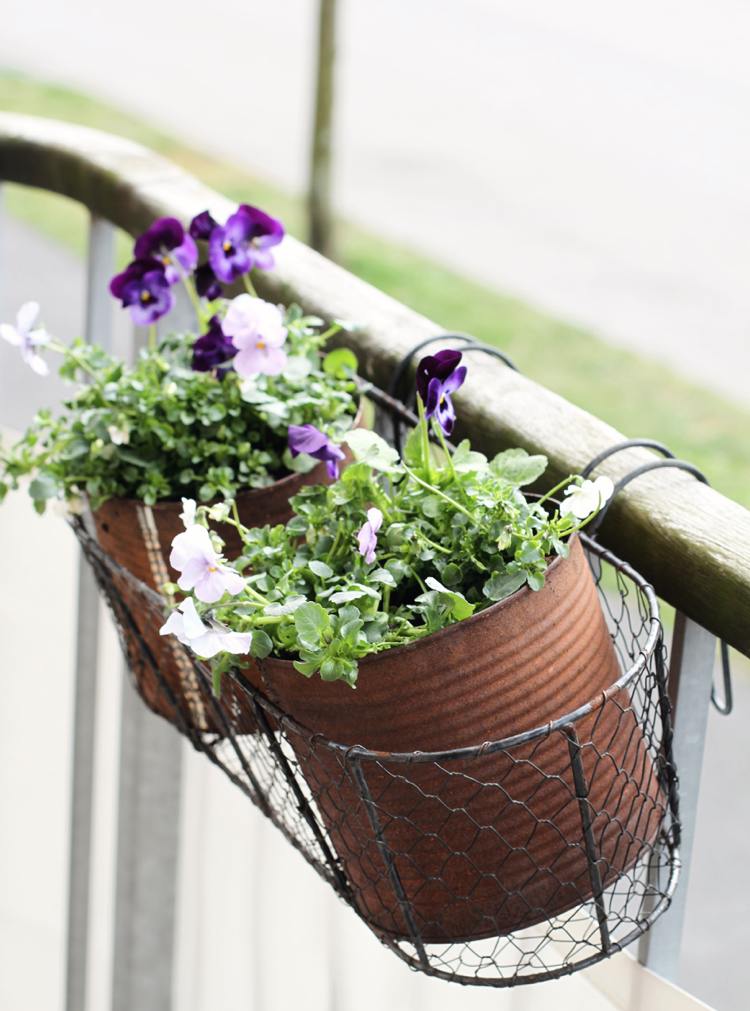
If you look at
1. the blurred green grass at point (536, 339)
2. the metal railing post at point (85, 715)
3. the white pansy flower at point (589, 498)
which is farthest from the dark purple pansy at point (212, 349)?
the blurred green grass at point (536, 339)

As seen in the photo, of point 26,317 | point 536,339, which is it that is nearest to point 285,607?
point 26,317

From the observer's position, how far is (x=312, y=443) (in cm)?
90

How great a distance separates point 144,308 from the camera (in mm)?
1002

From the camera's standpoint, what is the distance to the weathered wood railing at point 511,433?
0.80 meters

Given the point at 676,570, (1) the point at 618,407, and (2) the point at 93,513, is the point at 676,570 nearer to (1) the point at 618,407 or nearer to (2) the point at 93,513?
(2) the point at 93,513

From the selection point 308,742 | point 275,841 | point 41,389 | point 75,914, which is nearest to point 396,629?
point 308,742

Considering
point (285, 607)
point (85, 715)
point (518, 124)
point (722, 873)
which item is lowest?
point (722, 873)

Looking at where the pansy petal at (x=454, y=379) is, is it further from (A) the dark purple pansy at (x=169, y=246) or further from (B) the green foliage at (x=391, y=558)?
(A) the dark purple pansy at (x=169, y=246)

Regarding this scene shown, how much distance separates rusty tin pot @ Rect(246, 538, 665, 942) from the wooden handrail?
0.20ft

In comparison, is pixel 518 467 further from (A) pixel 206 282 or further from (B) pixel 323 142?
(B) pixel 323 142

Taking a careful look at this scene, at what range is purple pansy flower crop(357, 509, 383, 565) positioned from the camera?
29.6 inches

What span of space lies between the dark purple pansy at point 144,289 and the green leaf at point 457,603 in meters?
0.36

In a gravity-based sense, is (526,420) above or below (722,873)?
above

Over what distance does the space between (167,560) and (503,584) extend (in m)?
0.32
